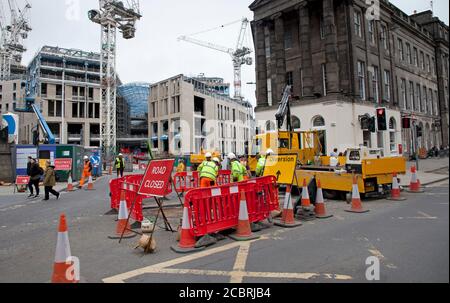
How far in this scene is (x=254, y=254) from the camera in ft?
17.6

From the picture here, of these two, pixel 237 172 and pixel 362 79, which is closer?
pixel 237 172

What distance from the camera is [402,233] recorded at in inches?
244

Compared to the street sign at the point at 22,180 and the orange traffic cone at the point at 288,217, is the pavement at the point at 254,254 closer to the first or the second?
the orange traffic cone at the point at 288,217

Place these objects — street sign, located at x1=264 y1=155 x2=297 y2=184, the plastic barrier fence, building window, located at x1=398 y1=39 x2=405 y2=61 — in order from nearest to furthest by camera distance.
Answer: the plastic barrier fence, street sign, located at x1=264 y1=155 x2=297 y2=184, building window, located at x1=398 y1=39 x2=405 y2=61

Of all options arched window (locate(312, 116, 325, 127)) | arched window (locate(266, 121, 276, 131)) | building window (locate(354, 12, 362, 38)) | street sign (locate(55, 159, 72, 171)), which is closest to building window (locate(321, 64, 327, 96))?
arched window (locate(312, 116, 325, 127))

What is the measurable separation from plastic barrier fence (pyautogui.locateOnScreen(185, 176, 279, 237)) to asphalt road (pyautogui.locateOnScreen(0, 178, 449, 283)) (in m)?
0.43

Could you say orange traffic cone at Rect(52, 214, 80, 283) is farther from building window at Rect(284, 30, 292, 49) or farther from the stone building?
building window at Rect(284, 30, 292, 49)

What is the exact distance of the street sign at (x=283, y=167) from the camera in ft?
28.5

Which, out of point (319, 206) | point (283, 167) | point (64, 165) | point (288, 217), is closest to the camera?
point (288, 217)

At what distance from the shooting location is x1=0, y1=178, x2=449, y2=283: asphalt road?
14.1ft

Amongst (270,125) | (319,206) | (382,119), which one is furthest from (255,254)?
(270,125)

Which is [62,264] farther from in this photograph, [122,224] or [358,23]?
[358,23]

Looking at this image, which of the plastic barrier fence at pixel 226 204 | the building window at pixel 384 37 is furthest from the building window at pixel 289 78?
the plastic barrier fence at pixel 226 204

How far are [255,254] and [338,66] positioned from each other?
966 inches
